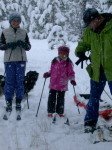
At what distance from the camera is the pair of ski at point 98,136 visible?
482 cm

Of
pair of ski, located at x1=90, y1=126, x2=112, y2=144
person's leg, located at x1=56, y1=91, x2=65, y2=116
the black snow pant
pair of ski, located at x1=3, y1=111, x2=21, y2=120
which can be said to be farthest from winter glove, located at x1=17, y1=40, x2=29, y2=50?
pair of ski, located at x1=90, y1=126, x2=112, y2=144

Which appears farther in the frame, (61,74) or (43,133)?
(61,74)

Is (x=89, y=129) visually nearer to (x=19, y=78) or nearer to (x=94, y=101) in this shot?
(x=94, y=101)

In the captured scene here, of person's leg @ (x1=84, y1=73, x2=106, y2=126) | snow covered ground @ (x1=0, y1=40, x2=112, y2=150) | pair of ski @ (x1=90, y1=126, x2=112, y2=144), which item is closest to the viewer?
snow covered ground @ (x1=0, y1=40, x2=112, y2=150)

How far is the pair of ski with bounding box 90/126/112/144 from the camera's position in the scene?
482 cm

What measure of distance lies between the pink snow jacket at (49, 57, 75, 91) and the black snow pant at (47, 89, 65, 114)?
7.1 inches

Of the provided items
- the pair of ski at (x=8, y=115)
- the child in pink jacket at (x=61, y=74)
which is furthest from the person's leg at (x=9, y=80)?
the child in pink jacket at (x=61, y=74)

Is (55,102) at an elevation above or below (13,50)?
below

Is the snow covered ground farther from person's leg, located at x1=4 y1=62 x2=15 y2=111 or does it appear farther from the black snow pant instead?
person's leg, located at x1=4 y1=62 x2=15 y2=111

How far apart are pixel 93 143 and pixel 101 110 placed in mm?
2122

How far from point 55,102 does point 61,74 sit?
77 cm

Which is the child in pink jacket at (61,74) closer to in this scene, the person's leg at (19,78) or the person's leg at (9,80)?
the person's leg at (19,78)

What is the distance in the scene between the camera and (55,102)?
659 cm

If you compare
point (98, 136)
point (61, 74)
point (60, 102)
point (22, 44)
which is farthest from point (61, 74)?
point (98, 136)
